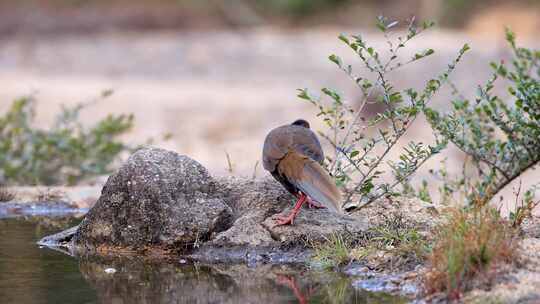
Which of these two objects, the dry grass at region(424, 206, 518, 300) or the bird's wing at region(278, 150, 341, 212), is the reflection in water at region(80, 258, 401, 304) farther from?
the bird's wing at region(278, 150, 341, 212)

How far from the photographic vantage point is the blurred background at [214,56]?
77.7 ft

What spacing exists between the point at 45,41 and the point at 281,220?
88.3 feet

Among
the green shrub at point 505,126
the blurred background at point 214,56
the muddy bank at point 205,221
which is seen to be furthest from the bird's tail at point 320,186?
the blurred background at point 214,56

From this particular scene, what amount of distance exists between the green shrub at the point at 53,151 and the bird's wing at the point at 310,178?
5059 mm

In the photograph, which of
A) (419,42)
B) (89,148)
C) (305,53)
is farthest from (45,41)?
(89,148)

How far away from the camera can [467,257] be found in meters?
5.91

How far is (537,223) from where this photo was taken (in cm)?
764

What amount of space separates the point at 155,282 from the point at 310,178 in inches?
51.2

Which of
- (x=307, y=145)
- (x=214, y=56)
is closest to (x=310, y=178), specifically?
(x=307, y=145)

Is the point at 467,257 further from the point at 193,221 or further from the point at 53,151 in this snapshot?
the point at 53,151

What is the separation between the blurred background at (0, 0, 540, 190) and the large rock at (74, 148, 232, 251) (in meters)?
7.25

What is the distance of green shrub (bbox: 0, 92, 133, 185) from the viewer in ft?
39.8

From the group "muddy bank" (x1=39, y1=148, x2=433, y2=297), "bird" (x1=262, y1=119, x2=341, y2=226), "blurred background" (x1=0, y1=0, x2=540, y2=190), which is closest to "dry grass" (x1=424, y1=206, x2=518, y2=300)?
"bird" (x1=262, y1=119, x2=341, y2=226)

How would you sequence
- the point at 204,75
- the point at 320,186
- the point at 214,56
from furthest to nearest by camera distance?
the point at 214,56 < the point at 204,75 < the point at 320,186
